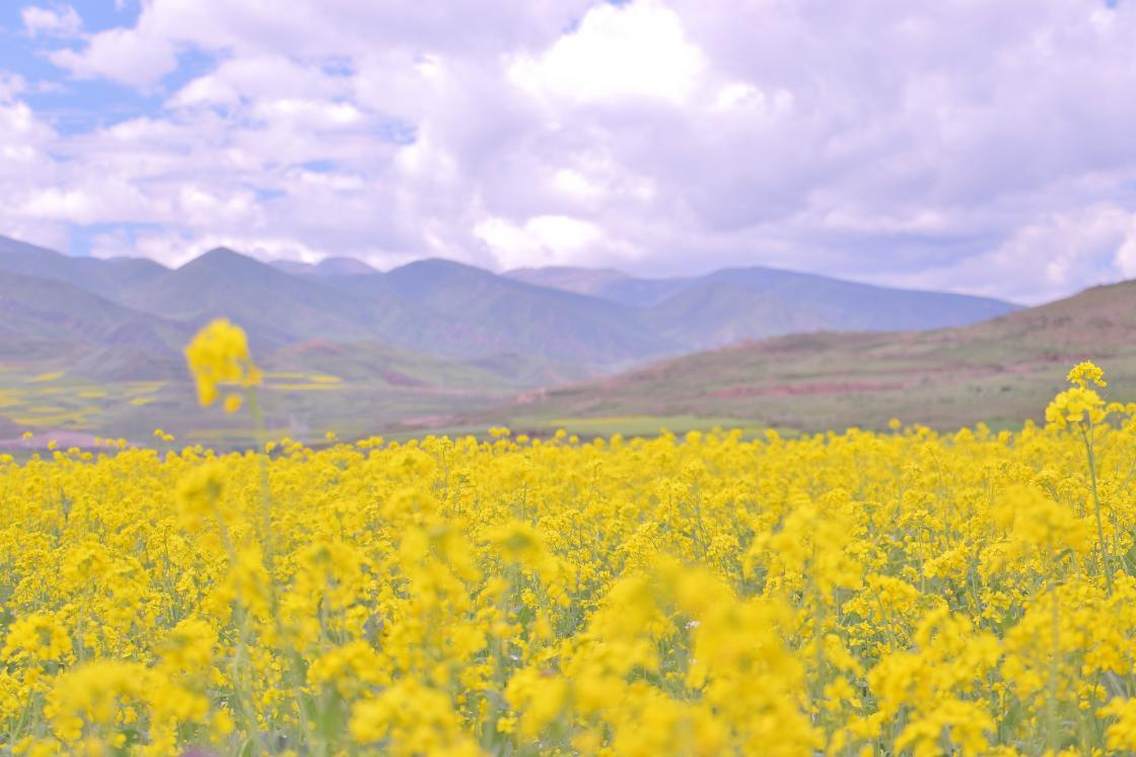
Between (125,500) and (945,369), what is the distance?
67.3 meters

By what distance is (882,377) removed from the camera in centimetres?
6881

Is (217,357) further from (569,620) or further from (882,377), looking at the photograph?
(882,377)

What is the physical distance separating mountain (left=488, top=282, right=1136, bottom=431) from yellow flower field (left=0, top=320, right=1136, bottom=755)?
29.9 meters

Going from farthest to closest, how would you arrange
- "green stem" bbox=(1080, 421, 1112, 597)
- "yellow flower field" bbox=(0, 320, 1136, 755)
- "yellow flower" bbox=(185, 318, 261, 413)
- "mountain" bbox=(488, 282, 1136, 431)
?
"mountain" bbox=(488, 282, 1136, 431)
"green stem" bbox=(1080, 421, 1112, 597)
"yellow flower" bbox=(185, 318, 261, 413)
"yellow flower field" bbox=(0, 320, 1136, 755)

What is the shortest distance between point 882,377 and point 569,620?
6441 centimetres

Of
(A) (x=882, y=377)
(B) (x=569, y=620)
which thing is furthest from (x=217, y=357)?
(A) (x=882, y=377)

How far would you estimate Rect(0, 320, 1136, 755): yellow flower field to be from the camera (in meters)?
3.63

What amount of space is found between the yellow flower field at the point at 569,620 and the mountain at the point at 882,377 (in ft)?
98.1

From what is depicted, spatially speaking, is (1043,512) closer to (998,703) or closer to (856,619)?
(998,703)

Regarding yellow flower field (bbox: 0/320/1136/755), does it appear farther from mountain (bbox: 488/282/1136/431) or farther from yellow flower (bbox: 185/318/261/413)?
mountain (bbox: 488/282/1136/431)

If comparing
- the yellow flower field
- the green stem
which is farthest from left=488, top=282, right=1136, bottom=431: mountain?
the green stem

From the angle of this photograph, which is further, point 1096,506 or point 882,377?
point 882,377

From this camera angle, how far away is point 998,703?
19.2 ft

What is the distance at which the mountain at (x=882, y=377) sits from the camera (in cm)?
4503
